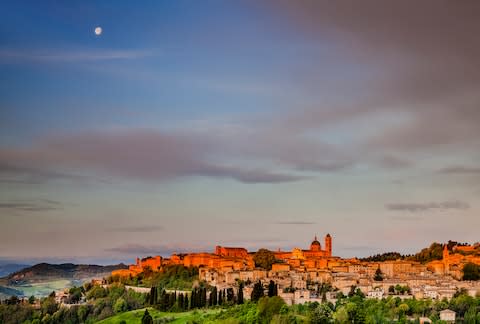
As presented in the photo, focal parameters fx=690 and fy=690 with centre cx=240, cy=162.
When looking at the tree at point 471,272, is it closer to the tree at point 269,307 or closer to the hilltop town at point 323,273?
the hilltop town at point 323,273

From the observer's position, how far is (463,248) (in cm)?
5325

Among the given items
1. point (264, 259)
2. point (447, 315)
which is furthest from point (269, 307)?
point (264, 259)

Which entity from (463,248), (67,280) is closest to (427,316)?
(463,248)

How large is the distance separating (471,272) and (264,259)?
1602 centimetres

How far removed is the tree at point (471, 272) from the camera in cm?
4194

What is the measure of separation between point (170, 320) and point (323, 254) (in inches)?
985

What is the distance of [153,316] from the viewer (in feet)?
127

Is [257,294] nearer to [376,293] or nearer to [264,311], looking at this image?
[264,311]

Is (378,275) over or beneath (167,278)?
over

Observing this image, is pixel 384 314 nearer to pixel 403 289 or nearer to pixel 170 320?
pixel 403 289

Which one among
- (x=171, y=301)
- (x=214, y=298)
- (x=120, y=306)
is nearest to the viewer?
(x=214, y=298)

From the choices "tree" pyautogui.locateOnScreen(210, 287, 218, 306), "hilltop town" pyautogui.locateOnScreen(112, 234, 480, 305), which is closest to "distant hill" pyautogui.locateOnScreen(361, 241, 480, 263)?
"hilltop town" pyautogui.locateOnScreen(112, 234, 480, 305)

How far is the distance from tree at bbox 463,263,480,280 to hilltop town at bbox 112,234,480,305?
0.57 metres

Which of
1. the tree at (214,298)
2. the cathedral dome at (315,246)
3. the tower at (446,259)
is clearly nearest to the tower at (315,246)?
the cathedral dome at (315,246)
